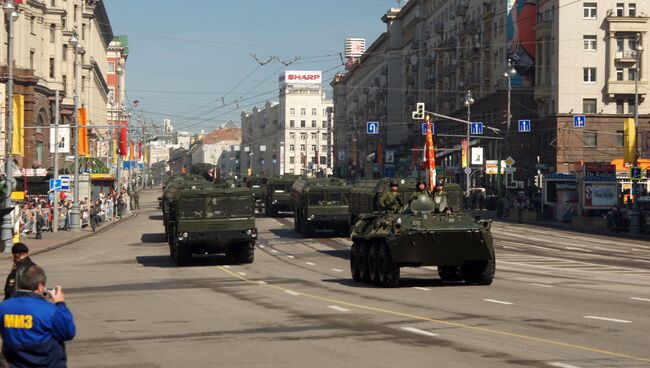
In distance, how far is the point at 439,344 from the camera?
1326 cm

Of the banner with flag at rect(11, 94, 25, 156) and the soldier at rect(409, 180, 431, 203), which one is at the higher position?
the banner with flag at rect(11, 94, 25, 156)

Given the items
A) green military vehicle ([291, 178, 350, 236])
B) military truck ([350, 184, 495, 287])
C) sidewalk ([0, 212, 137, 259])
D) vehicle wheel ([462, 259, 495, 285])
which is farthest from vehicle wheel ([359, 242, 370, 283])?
green military vehicle ([291, 178, 350, 236])

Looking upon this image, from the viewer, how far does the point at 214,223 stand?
107 feet

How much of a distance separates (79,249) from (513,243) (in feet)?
62.1

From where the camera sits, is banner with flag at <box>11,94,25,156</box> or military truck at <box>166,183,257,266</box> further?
banner with flag at <box>11,94,25,156</box>

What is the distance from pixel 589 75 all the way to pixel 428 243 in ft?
196

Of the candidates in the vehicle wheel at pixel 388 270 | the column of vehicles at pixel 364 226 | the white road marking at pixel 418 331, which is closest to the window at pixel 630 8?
the column of vehicles at pixel 364 226

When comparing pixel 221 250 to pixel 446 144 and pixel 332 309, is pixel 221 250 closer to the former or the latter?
pixel 332 309

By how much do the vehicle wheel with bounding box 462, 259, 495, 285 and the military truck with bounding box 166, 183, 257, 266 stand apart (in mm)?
10638

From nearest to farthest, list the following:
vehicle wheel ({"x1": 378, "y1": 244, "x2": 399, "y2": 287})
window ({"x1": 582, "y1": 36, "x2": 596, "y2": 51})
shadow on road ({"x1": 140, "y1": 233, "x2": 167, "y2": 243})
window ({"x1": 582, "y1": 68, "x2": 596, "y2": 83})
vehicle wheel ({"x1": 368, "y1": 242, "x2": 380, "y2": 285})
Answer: vehicle wheel ({"x1": 378, "y1": 244, "x2": 399, "y2": 287}), vehicle wheel ({"x1": 368, "y1": 242, "x2": 380, "y2": 285}), shadow on road ({"x1": 140, "y1": 233, "x2": 167, "y2": 243}), window ({"x1": 582, "y1": 36, "x2": 596, "y2": 51}), window ({"x1": 582, "y1": 68, "x2": 596, "y2": 83})

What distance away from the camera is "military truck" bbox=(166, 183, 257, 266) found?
32469 mm

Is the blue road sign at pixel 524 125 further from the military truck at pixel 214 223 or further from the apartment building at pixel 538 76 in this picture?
the military truck at pixel 214 223

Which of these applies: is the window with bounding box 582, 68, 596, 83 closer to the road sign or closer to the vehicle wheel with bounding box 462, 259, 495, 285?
the road sign

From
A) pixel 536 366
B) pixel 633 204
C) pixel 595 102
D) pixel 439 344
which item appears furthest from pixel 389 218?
pixel 595 102
